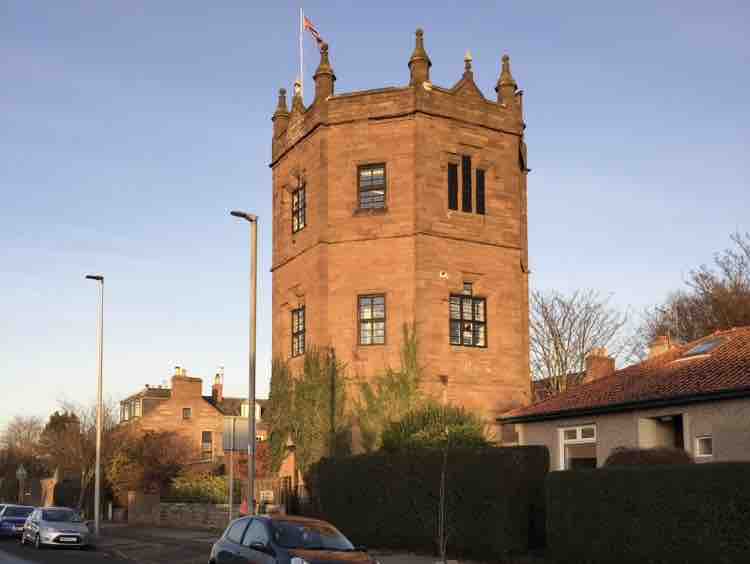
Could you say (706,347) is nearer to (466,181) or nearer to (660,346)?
(660,346)

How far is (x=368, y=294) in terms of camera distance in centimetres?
3247

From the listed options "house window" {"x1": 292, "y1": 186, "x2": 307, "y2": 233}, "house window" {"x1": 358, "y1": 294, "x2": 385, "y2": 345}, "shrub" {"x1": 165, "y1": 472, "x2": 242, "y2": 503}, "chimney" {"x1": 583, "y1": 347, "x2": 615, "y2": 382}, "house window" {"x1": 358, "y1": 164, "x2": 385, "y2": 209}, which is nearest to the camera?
"chimney" {"x1": 583, "y1": 347, "x2": 615, "y2": 382}

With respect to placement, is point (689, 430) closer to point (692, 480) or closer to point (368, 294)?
point (692, 480)

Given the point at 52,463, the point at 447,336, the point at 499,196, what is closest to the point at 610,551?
the point at 447,336

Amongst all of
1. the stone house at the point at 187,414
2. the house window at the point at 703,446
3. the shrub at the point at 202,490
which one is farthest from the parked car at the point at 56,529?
the stone house at the point at 187,414

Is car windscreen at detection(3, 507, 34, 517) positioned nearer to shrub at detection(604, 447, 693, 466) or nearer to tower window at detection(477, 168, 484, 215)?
tower window at detection(477, 168, 484, 215)

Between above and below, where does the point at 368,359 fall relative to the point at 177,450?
above

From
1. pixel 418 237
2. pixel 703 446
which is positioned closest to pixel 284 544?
pixel 703 446

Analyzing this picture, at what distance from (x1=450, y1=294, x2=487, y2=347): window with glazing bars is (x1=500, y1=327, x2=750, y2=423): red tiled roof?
402 cm

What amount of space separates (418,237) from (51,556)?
600 inches

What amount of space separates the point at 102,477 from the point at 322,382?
84.2ft

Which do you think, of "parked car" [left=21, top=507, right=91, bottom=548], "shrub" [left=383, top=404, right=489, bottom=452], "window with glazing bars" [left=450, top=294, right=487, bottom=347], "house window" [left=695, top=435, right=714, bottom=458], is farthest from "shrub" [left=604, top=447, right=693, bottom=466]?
"parked car" [left=21, top=507, right=91, bottom=548]

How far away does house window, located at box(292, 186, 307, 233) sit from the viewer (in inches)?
1385

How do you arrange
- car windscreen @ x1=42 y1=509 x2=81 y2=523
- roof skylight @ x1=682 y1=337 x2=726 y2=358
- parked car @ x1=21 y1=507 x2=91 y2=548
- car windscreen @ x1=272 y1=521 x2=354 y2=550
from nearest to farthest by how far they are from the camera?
1. car windscreen @ x1=272 y1=521 x2=354 y2=550
2. roof skylight @ x1=682 y1=337 x2=726 y2=358
3. parked car @ x1=21 y1=507 x2=91 y2=548
4. car windscreen @ x1=42 y1=509 x2=81 y2=523
